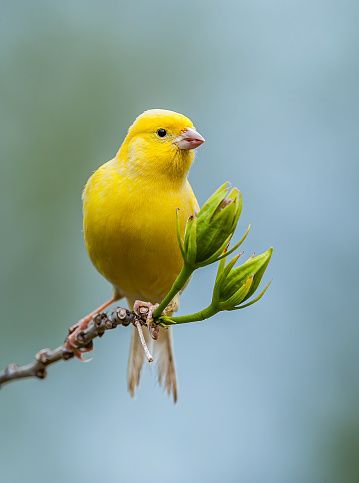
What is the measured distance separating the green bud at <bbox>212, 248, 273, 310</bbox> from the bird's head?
4.54 ft

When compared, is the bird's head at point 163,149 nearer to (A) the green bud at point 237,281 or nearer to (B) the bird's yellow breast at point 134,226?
(B) the bird's yellow breast at point 134,226

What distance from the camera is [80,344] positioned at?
132 inches

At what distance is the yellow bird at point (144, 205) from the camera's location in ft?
13.3

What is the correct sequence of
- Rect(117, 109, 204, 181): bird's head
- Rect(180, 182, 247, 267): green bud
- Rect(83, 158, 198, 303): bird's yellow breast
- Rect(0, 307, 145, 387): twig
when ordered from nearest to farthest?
1. Rect(180, 182, 247, 267): green bud
2. Rect(0, 307, 145, 387): twig
3. Rect(83, 158, 198, 303): bird's yellow breast
4. Rect(117, 109, 204, 181): bird's head

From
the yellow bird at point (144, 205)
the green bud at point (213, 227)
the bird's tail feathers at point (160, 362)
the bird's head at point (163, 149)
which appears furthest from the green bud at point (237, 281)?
the bird's tail feathers at point (160, 362)

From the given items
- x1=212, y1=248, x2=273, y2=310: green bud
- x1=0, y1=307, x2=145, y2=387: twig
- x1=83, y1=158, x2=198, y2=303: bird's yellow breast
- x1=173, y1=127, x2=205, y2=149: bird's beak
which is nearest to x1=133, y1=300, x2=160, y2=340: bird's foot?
x1=0, y1=307, x2=145, y2=387: twig

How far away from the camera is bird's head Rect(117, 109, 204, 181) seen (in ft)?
14.1

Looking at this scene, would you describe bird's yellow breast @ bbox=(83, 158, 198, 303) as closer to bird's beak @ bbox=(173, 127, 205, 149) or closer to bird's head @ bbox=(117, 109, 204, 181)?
bird's head @ bbox=(117, 109, 204, 181)

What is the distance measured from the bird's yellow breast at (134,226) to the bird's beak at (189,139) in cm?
24

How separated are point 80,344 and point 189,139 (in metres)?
1.36

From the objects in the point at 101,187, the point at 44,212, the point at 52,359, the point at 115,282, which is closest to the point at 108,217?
the point at 101,187

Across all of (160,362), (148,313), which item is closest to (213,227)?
(148,313)

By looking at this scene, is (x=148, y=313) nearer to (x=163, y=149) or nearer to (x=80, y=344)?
(x=80, y=344)

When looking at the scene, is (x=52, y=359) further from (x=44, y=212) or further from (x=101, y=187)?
(x=44, y=212)
